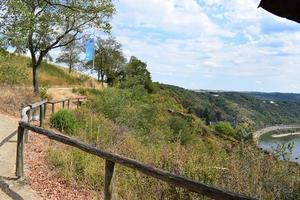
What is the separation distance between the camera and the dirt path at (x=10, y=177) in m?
8.60

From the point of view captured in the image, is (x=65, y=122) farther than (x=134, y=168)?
Yes

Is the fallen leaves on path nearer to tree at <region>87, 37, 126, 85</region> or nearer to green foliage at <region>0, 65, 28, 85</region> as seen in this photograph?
green foliage at <region>0, 65, 28, 85</region>

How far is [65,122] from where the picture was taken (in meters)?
19.0

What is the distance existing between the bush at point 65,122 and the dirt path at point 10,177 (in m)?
3.81

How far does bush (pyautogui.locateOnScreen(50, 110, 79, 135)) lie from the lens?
18763 millimetres

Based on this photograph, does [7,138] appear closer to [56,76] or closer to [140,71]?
[56,76]

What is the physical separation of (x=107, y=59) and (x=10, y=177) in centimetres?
5432

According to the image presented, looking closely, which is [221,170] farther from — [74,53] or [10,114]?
[74,53]

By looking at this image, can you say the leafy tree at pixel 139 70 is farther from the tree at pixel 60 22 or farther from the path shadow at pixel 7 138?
the path shadow at pixel 7 138

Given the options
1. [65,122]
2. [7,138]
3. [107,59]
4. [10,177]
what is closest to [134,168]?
[10,177]

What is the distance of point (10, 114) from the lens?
20.6 metres

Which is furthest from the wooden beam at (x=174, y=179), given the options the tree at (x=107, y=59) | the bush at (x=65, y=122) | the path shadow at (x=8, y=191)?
the tree at (x=107, y=59)

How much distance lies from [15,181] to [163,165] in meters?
2.79

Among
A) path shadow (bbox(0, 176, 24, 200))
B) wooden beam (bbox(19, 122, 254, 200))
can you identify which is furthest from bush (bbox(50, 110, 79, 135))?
wooden beam (bbox(19, 122, 254, 200))
